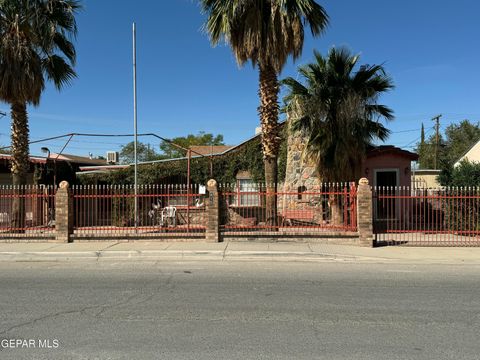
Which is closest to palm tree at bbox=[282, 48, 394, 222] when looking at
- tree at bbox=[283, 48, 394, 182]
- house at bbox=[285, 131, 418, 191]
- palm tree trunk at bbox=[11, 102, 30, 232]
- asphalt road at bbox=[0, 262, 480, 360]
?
tree at bbox=[283, 48, 394, 182]

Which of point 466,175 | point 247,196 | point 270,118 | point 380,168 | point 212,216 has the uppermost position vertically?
point 270,118

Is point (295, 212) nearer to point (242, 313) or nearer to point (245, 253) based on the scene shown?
point (245, 253)

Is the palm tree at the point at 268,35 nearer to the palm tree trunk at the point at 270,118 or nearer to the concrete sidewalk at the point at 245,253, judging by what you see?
the palm tree trunk at the point at 270,118

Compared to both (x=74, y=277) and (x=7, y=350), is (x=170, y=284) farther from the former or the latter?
(x=7, y=350)

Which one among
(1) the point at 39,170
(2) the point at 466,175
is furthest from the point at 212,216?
(1) the point at 39,170

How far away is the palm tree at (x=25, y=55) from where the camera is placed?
13.9 m

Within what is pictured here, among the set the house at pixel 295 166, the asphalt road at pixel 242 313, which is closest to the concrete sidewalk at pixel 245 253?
the asphalt road at pixel 242 313

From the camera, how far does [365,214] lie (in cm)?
1206

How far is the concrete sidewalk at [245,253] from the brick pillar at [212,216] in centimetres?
41

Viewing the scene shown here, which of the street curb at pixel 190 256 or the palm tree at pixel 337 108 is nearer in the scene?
the street curb at pixel 190 256

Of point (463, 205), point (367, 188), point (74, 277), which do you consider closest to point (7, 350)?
point (74, 277)

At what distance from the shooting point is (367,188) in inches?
476

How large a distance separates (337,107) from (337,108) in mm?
33

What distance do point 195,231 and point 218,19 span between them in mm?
6785
